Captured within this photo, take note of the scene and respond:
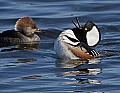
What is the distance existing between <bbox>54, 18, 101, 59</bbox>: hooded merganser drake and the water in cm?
18

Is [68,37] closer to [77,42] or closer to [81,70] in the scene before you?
[77,42]

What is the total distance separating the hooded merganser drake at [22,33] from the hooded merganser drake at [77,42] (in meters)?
3.71

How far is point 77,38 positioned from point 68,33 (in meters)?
0.27

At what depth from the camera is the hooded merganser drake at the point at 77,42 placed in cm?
1466

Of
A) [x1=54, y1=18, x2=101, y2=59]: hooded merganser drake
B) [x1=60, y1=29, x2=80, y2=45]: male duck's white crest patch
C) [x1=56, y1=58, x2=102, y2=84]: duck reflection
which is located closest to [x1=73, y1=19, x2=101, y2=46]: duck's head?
[x1=54, y1=18, x2=101, y2=59]: hooded merganser drake

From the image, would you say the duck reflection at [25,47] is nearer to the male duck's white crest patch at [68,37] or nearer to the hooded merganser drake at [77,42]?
the hooded merganser drake at [77,42]

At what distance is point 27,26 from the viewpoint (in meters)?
19.4

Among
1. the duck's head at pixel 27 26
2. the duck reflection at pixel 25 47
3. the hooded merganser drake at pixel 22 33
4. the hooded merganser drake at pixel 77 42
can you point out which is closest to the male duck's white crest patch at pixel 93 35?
the hooded merganser drake at pixel 77 42

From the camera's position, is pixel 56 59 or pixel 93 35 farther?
pixel 56 59

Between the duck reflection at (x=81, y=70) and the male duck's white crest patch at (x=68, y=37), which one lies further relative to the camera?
the male duck's white crest patch at (x=68, y=37)

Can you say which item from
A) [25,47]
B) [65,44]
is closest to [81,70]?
[65,44]

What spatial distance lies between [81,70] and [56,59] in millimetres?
1288

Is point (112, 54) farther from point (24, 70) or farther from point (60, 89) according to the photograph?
point (60, 89)

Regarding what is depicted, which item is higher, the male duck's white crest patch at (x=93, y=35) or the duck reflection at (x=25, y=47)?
the male duck's white crest patch at (x=93, y=35)
